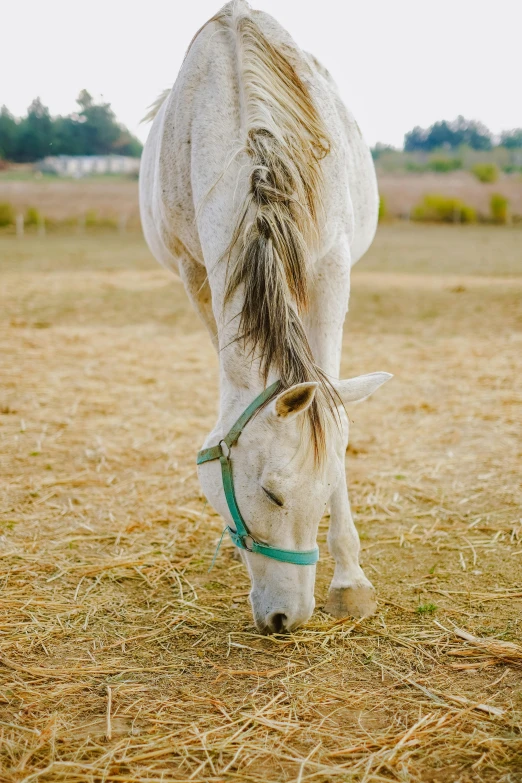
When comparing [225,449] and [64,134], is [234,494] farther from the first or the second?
[64,134]

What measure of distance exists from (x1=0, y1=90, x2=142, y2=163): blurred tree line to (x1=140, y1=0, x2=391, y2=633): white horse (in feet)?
8.63

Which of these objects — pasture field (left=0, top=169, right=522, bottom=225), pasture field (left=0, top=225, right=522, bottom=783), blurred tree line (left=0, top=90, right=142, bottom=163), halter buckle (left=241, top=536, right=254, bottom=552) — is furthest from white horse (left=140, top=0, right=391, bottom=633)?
pasture field (left=0, top=169, right=522, bottom=225)

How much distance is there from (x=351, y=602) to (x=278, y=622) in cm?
44

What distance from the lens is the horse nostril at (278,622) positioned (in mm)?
2168

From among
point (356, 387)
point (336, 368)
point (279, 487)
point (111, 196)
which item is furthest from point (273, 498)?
point (111, 196)

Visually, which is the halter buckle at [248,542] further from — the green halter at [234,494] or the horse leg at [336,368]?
the horse leg at [336,368]

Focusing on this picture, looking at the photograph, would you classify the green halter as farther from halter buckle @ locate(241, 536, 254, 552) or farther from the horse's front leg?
the horse's front leg

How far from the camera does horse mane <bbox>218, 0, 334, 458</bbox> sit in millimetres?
2023

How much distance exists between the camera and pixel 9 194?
83.0 feet

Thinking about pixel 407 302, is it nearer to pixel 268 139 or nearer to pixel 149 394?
pixel 149 394

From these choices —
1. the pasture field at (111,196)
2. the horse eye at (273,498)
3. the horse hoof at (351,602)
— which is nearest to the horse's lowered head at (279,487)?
the horse eye at (273,498)

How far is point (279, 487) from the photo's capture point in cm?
194

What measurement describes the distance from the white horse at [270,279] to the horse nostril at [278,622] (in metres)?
0.01

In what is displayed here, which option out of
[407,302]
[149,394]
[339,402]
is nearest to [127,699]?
[339,402]
